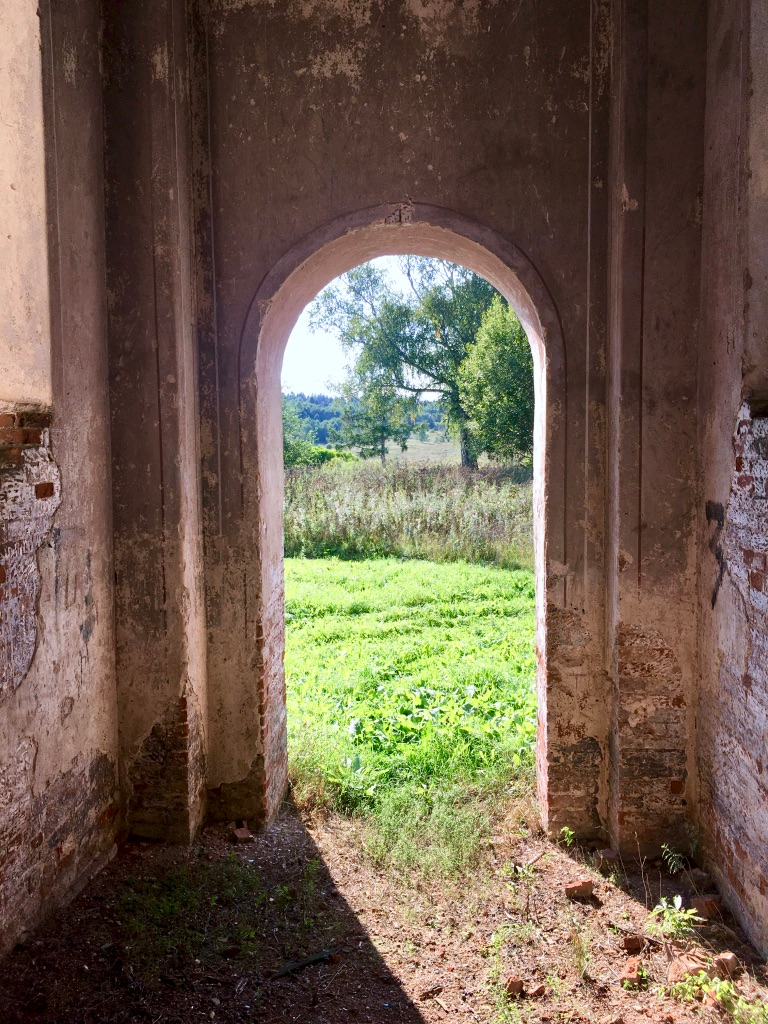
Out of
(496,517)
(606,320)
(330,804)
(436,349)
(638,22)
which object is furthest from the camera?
(436,349)

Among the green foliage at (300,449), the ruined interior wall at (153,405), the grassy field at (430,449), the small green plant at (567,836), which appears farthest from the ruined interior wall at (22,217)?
the grassy field at (430,449)

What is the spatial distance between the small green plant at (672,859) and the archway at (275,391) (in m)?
0.64

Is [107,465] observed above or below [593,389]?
below

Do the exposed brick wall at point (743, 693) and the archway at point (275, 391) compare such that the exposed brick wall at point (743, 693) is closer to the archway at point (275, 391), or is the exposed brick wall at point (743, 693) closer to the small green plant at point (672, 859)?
the small green plant at point (672, 859)

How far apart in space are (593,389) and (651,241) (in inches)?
29.7

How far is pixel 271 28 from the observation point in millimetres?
3863

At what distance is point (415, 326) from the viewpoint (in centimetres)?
2300

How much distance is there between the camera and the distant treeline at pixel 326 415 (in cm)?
2516

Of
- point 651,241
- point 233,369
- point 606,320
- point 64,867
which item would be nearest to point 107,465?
point 233,369

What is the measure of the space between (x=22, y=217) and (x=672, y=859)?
13.5 feet

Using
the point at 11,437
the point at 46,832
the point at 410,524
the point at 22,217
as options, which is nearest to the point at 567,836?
the point at 46,832

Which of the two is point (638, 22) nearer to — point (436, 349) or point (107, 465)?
point (107, 465)

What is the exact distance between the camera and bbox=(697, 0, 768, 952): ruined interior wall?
306 centimetres

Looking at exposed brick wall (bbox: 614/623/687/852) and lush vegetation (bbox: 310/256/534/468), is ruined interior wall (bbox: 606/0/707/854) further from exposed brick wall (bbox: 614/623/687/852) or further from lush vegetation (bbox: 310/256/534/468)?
lush vegetation (bbox: 310/256/534/468)
